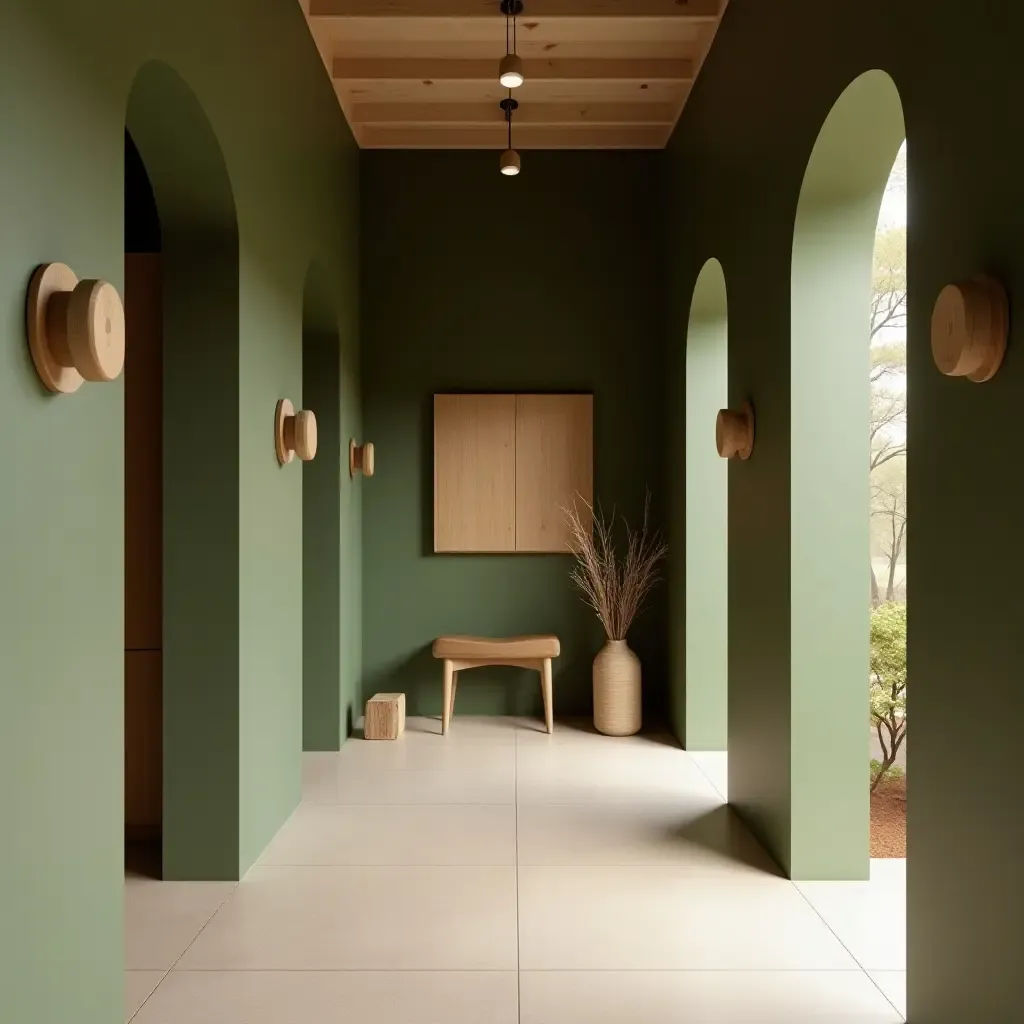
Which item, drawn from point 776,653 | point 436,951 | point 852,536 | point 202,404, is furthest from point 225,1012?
point 852,536

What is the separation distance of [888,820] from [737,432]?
2239 mm

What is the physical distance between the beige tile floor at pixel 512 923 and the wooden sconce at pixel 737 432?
1.46m

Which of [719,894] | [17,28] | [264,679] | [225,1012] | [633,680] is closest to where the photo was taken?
[17,28]

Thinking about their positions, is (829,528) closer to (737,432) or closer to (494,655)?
(737,432)

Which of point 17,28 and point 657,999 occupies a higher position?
point 17,28

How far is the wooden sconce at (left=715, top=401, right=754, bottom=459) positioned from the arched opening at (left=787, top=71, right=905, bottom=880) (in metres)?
0.43

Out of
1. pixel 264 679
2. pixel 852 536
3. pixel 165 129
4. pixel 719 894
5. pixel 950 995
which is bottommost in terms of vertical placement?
pixel 719 894

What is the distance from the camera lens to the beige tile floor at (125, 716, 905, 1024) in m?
2.47

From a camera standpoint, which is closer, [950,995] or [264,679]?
[950,995]

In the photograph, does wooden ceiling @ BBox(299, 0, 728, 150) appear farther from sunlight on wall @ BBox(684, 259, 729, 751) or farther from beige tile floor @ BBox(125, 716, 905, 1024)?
beige tile floor @ BBox(125, 716, 905, 1024)

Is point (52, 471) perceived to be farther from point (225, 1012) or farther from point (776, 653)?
point (776, 653)

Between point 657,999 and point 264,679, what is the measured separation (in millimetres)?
1765

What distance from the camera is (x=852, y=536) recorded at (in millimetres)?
3238

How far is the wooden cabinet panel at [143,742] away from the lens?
11.6ft
